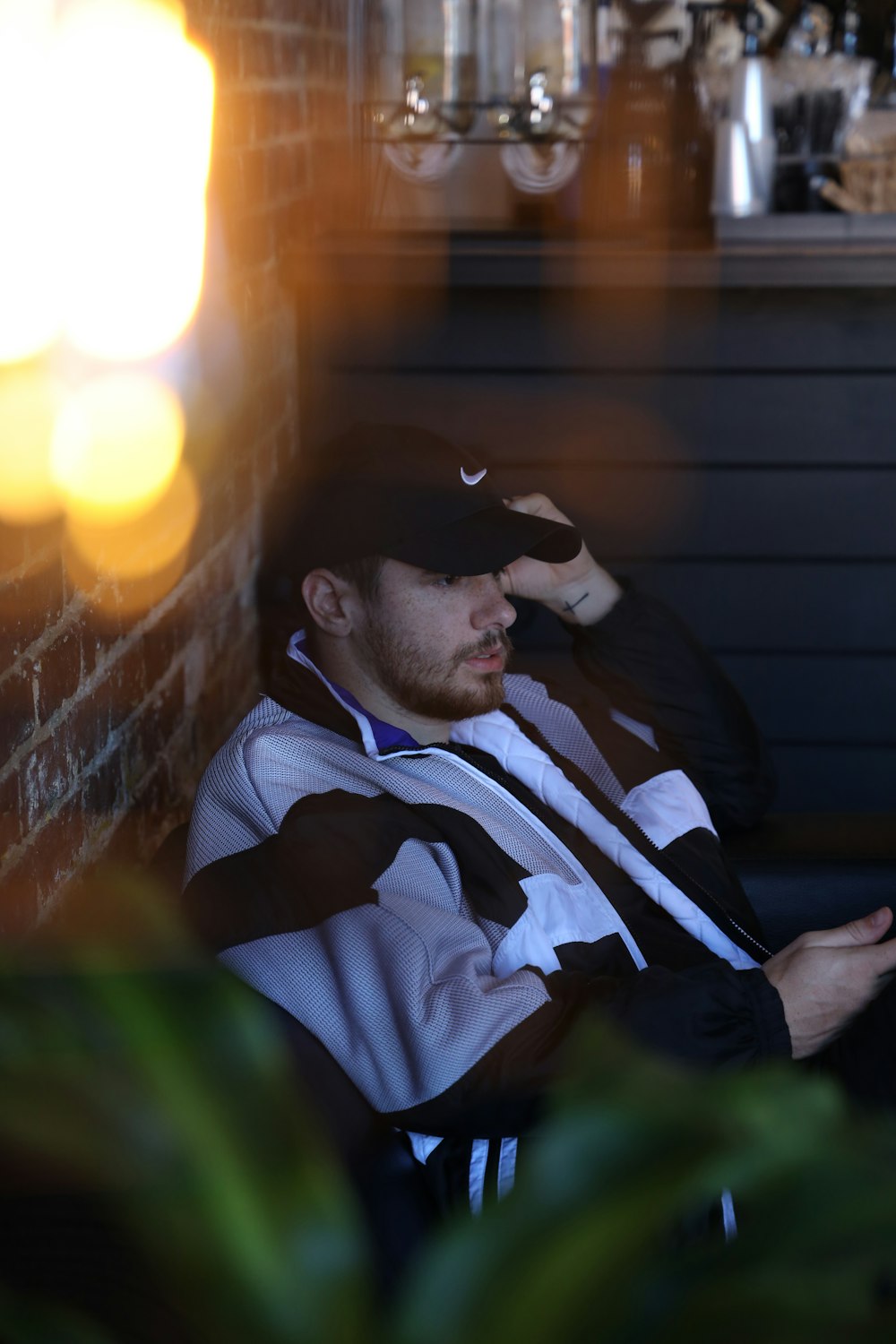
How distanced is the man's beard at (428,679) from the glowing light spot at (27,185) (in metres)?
0.47

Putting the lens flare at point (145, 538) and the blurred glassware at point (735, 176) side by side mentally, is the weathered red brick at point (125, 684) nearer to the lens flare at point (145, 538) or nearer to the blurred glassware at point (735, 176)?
the lens flare at point (145, 538)

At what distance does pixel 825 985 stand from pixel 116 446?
86 cm

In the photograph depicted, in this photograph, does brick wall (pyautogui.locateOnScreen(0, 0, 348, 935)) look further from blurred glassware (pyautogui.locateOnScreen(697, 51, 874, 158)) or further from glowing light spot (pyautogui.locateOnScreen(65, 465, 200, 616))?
blurred glassware (pyautogui.locateOnScreen(697, 51, 874, 158))

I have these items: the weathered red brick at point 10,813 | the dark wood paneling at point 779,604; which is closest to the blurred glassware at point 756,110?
the dark wood paneling at point 779,604

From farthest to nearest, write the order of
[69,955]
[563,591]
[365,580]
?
[563,591] → [365,580] → [69,955]

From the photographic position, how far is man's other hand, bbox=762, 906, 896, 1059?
4.28ft

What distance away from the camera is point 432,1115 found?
1088mm

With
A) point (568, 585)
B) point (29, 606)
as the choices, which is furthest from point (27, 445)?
point (568, 585)

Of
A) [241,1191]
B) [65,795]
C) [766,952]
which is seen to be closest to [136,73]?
[65,795]

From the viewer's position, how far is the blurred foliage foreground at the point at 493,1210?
1.26ft

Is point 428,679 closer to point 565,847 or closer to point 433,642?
point 433,642

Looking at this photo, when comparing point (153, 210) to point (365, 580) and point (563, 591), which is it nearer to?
point (365, 580)

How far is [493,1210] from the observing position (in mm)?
407

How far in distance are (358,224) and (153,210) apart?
4.28 feet
